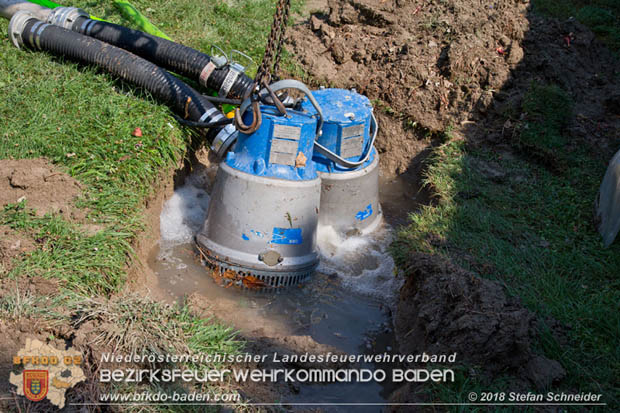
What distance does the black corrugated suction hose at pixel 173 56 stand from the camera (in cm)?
502

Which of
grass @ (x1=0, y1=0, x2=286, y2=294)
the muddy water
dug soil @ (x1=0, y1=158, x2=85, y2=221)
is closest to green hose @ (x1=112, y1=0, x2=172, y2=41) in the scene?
grass @ (x1=0, y1=0, x2=286, y2=294)

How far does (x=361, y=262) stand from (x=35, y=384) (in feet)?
8.86

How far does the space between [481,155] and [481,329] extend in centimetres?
276

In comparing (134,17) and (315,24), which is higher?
(315,24)

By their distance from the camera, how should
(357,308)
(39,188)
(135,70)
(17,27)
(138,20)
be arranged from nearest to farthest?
(39,188), (357,308), (135,70), (17,27), (138,20)

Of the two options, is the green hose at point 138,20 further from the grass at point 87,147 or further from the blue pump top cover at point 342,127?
the blue pump top cover at point 342,127

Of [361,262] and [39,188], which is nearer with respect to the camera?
[39,188]

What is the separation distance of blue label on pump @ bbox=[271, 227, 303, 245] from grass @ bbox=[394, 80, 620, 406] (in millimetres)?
796

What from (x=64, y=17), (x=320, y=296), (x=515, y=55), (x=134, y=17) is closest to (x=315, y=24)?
(x=134, y=17)

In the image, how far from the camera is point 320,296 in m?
3.94

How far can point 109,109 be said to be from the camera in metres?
4.50

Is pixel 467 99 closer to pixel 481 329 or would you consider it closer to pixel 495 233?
pixel 495 233

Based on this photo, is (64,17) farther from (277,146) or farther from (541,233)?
(541,233)

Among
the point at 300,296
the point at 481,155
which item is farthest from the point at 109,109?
the point at 481,155
